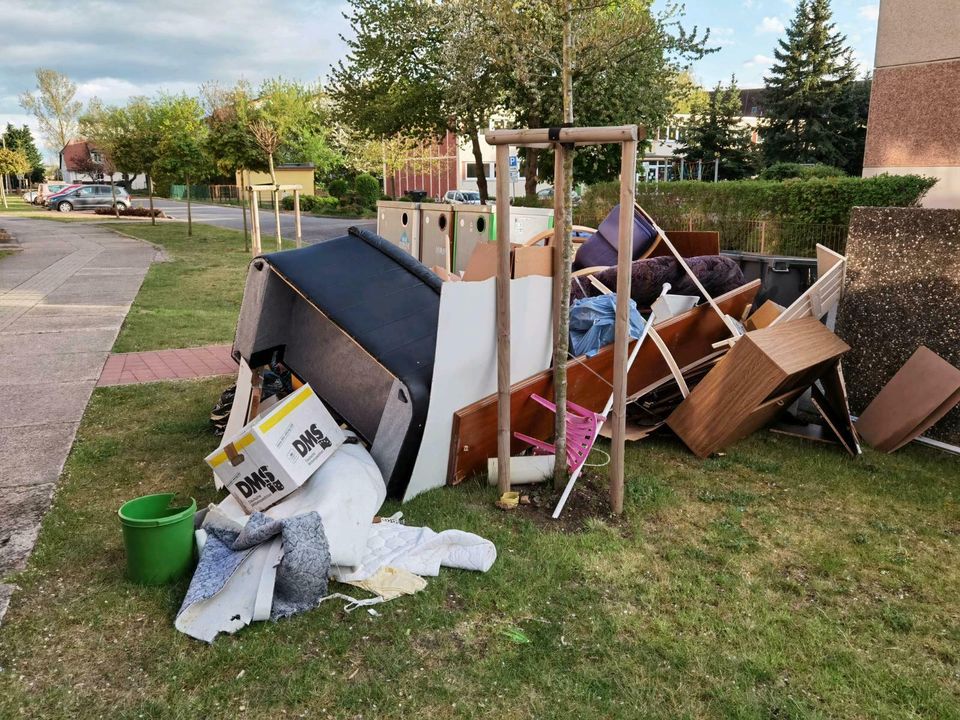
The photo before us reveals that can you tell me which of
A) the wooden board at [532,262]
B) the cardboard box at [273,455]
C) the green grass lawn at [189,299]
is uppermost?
the wooden board at [532,262]

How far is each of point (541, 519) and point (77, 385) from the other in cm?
433

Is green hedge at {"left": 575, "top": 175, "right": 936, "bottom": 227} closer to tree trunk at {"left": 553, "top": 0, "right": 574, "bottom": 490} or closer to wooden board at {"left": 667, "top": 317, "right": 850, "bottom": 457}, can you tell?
wooden board at {"left": 667, "top": 317, "right": 850, "bottom": 457}

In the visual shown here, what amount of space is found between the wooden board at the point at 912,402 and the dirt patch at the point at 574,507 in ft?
6.58

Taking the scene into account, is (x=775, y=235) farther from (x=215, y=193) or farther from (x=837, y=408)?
(x=215, y=193)

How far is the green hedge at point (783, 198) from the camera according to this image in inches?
365

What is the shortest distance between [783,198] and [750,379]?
6.58 metres

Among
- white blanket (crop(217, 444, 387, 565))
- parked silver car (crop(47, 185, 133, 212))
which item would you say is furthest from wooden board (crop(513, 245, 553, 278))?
parked silver car (crop(47, 185, 133, 212))

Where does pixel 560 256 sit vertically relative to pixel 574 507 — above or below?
above

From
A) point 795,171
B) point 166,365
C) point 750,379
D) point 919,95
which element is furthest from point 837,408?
point 795,171

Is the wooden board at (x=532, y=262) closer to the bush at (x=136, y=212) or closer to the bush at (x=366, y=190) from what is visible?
the bush at (x=136, y=212)

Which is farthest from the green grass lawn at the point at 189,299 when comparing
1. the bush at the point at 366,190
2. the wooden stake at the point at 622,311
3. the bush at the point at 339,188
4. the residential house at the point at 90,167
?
the bush at the point at 339,188

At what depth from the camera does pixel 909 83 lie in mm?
10898

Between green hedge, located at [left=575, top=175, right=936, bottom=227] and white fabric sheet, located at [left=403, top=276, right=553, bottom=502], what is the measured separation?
6.73m

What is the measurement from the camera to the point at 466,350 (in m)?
3.82
